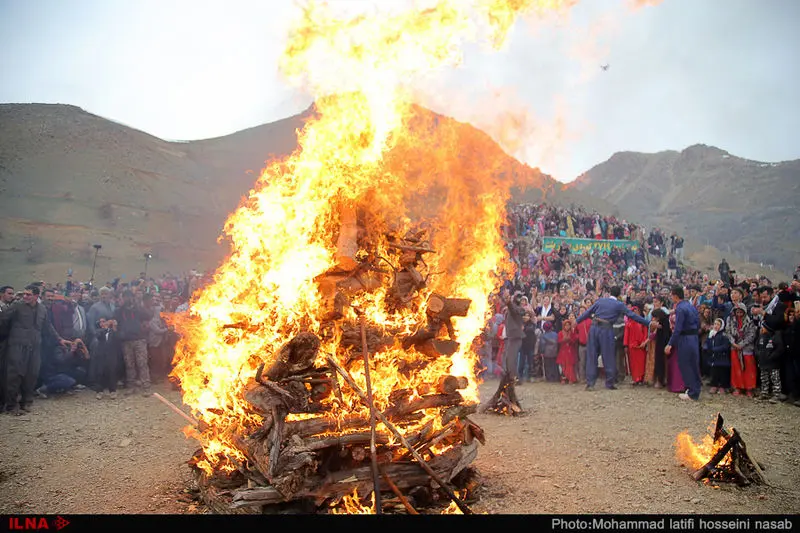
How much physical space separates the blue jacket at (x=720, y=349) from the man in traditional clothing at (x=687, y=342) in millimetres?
990

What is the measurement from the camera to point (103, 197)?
5125cm

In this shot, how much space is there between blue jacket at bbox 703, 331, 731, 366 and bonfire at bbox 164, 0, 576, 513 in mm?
6664

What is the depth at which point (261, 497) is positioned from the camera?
5043mm

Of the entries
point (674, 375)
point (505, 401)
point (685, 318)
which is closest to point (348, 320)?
point (505, 401)

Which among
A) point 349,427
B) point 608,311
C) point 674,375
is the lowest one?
point 674,375

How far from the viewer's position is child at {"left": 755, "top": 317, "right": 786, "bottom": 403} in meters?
10.6

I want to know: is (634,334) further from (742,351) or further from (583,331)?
(742,351)

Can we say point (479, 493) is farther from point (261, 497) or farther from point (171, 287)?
point (171, 287)

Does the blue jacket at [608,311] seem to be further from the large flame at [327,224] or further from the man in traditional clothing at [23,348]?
the man in traditional clothing at [23,348]

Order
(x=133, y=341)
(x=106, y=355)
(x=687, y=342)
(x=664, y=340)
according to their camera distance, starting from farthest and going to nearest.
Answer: (x=133, y=341)
(x=106, y=355)
(x=664, y=340)
(x=687, y=342)

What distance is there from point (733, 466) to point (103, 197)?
57.1m

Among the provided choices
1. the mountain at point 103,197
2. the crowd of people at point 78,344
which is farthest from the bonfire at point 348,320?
the mountain at point 103,197

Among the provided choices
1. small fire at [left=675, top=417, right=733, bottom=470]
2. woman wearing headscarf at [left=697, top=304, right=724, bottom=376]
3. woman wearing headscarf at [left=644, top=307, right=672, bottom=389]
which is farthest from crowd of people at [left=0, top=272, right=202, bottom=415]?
Answer: woman wearing headscarf at [left=697, top=304, right=724, bottom=376]

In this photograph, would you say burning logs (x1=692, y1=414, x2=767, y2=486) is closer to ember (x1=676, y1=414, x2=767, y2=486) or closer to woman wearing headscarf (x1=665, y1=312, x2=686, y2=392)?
ember (x1=676, y1=414, x2=767, y2=486)
